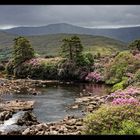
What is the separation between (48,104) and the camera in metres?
21.4

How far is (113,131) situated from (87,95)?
13924 mm

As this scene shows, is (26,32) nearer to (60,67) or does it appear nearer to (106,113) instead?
(60,67)

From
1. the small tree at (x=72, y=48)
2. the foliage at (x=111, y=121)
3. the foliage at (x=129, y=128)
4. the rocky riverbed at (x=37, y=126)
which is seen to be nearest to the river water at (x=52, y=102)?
the rocky riverbed at (x=37, y=126)

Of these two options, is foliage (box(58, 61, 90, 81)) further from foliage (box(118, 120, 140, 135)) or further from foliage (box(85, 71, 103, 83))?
foliage (box(118, 120, 140, 135))

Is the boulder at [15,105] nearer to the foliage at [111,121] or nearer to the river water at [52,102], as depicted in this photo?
the river water at [52,102]

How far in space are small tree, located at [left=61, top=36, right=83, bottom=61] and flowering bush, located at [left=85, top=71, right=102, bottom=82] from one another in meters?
2.72

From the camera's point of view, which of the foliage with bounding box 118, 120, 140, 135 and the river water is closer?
the foliage with bounding box 118, 120, 140, 135

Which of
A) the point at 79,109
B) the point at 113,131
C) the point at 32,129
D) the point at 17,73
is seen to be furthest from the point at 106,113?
the point at 17,73

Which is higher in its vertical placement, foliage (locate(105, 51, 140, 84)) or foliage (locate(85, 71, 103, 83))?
foliage (locate(105, 51, 140, 84))

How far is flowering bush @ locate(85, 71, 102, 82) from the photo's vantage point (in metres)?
36.4

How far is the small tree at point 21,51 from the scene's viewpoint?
41469 mm

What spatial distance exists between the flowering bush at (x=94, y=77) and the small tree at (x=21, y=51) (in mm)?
8158

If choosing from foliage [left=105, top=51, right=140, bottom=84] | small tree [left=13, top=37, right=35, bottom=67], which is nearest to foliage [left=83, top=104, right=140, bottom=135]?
foliage [left=105, top=51, right=140, bottom=84]

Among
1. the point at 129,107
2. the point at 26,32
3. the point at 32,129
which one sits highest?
the point at 129,107
